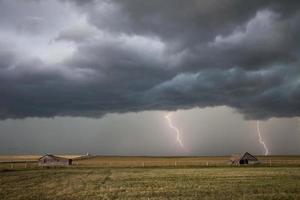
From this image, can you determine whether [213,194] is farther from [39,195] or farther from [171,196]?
[39,195]

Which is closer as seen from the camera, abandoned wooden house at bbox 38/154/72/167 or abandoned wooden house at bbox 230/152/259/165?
abandoned wooden house at bbox 230/152/259/165

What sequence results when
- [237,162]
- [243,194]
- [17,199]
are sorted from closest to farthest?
[17,199]
[243,194]
[237,162]

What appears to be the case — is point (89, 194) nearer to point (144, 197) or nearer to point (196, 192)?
point (144, 197)

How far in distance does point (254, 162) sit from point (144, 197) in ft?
298

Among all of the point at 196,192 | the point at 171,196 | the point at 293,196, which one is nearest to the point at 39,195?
the point at 171,196

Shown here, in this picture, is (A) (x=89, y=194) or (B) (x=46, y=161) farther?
(B) (x=46, y=161)

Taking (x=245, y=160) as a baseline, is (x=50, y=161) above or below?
above

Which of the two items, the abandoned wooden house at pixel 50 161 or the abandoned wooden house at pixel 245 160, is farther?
the abandoned wooden house at pixel 50 161

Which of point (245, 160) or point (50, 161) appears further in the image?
point (50, 161)

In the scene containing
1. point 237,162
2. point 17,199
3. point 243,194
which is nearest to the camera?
point 17,199

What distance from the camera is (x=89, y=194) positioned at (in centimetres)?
3148

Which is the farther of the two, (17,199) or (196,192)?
(196,192)

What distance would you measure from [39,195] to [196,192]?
13.0m

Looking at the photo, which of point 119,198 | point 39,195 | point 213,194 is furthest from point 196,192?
point 39,195
